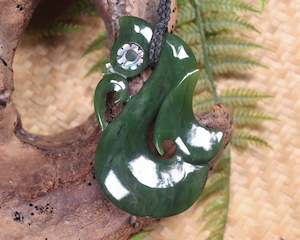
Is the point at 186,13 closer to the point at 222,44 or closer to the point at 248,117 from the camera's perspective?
the point at 222,44

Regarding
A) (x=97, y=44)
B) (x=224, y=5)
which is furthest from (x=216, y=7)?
(x=97, y=44)

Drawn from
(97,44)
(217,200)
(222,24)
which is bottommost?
(217,200)

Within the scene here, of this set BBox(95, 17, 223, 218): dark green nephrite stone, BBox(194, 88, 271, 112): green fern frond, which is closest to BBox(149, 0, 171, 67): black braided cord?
BBox(95, 17, 223, 218): dark green nephrite stone

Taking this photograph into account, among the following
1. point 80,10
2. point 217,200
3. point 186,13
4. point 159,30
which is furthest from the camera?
point 80,10

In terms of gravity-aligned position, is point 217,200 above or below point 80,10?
below

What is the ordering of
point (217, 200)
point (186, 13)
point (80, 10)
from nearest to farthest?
point (217, 200)
point (186, 13)
point (80, 10)

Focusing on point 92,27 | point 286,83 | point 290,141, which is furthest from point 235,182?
point 92,27
